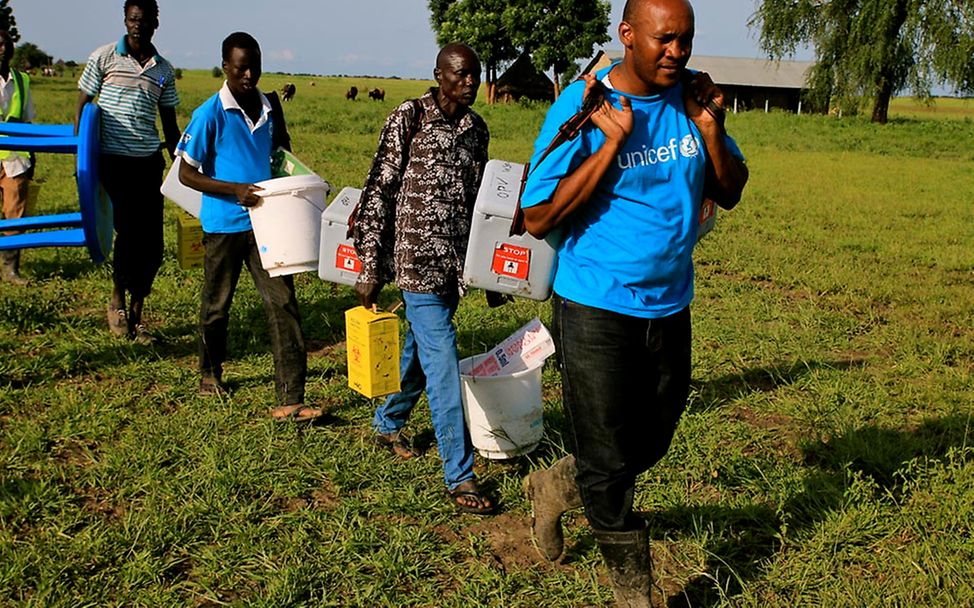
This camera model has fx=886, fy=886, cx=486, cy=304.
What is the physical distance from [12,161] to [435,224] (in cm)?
503

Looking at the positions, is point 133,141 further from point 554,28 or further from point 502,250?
point 554,28

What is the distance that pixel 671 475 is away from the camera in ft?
12.5

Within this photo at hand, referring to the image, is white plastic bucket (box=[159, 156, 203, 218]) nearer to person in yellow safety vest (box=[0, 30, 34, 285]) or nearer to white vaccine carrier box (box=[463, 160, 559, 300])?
white vaccine carrier box (box=[463, 160, 559, 300])

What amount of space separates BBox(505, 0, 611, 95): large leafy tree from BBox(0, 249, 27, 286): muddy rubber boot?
41.9 meters

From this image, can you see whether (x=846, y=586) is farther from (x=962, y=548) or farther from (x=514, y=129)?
(x=514, y=129)

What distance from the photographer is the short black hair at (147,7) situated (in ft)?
17.2

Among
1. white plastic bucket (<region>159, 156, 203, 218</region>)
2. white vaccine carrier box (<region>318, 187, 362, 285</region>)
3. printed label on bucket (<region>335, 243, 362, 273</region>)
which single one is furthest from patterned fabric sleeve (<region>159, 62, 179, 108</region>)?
printed label on bucket (<region>335, 243, 362, 273</region>)

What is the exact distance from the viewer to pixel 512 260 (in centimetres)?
346

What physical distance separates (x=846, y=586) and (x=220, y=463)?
101 inches

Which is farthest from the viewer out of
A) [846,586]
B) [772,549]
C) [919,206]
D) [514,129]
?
[514,129]

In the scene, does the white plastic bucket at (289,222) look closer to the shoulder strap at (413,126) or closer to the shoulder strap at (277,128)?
the shoulder strap at (277,128)

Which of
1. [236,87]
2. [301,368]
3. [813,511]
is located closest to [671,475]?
[813,511]

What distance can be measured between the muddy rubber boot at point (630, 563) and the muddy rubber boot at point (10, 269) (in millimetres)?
5924

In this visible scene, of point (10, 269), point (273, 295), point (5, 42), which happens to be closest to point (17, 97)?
point (5, 42)
